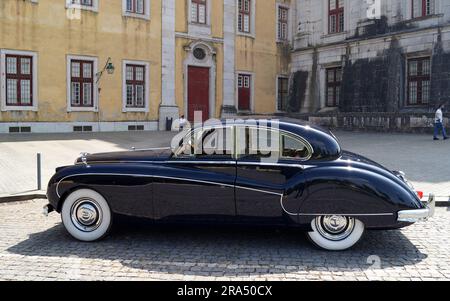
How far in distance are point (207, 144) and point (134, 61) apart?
59.0 feet

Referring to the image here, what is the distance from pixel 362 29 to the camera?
79.1 feet

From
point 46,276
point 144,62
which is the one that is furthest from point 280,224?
point 144,62

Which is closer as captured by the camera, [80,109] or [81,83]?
[80,109]

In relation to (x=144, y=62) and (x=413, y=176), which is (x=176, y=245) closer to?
(x=413, y=176)

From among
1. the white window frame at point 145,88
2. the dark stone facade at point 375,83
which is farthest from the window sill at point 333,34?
the white window frame at point 145,88

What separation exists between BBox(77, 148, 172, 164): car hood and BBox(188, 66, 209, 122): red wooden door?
1880 cm

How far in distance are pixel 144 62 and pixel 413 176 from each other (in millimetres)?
16179

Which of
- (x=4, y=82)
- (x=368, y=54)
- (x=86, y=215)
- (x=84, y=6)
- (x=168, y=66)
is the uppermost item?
(x=84, y=6)

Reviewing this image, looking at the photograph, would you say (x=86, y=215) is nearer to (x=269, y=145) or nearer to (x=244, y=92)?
(x=269, y=145)

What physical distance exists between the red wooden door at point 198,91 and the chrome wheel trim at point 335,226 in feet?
64.9

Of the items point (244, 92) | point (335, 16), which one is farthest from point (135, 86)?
point (335, 16)

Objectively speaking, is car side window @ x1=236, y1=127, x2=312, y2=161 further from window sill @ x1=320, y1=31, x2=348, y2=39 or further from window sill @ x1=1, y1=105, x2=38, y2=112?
window sill @ x1=320, y1=31, x2=348, y2=39

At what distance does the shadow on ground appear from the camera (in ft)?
14.4

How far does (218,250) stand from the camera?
195 inches
